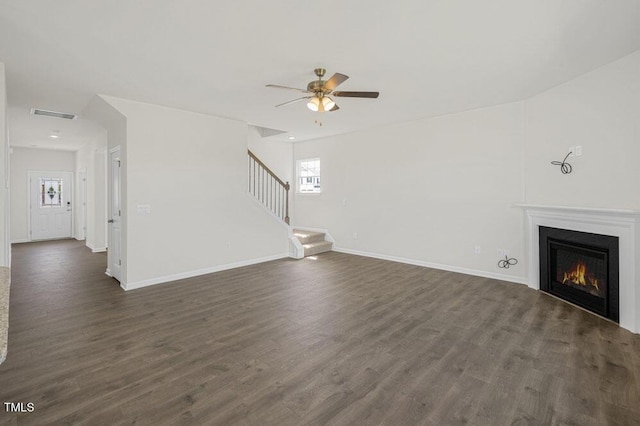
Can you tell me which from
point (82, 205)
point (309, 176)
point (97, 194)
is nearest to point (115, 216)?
point (97, 194)

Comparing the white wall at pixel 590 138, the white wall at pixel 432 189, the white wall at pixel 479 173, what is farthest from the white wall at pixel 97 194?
the white wall at pixel 590 138

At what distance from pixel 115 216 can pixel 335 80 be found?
444 centimetres

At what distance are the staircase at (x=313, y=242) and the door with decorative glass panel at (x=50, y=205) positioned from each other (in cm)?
781

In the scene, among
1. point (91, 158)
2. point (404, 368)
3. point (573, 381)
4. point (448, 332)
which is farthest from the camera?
point (91, 158)

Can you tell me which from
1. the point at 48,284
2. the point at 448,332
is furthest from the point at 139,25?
the point at 48,284

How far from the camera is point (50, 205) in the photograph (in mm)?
9266

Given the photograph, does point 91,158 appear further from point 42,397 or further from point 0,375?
point 42,397

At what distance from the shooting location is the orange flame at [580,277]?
12.0 ft

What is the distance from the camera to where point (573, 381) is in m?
2.27

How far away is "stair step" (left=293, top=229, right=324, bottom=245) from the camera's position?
717 centimetres

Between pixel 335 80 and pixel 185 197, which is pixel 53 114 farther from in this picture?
pixel 335 80

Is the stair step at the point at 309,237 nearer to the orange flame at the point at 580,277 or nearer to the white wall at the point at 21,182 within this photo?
Answer: the orange flame at the point at 580,277

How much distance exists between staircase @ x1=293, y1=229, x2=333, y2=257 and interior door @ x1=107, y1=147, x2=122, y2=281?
11.2 feet

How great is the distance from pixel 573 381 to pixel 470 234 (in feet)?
10.6
